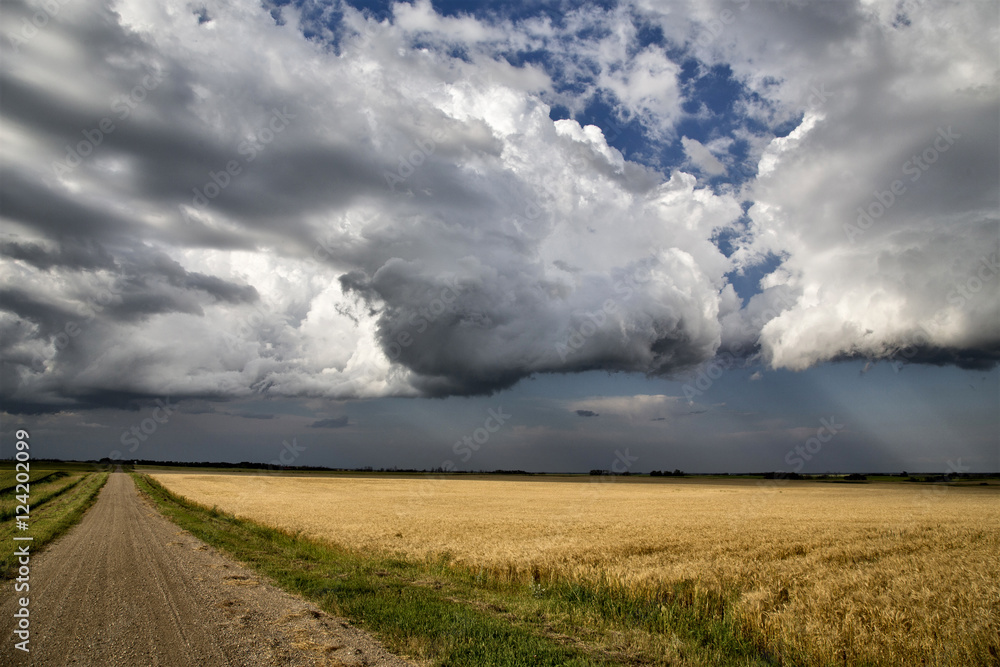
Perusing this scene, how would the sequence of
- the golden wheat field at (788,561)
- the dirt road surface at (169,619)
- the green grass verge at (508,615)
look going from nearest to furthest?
the dirt road surface at (169,619)
the green grass verge at (508,615)
the golden wheat field at (788,561)

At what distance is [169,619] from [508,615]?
6.67 m

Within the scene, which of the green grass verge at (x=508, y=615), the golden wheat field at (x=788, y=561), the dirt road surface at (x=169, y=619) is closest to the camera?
the dirt road surface at (x=169, y=619)

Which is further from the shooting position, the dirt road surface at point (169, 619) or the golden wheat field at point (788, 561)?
the golden wheat field at point (788, 561)

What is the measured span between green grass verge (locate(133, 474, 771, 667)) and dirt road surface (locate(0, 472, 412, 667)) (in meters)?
0.75

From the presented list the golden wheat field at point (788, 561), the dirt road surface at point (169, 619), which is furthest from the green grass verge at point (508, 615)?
the golden wheat field at point (788, 561)

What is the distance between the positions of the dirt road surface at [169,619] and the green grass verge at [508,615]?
2.46ft

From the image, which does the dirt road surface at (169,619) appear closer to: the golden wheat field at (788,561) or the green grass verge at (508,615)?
the green grass verge at (508,615)

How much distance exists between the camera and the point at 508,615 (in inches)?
438

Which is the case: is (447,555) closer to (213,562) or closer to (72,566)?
(213,562)

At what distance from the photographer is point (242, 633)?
9000 mm

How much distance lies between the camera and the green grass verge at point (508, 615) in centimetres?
877

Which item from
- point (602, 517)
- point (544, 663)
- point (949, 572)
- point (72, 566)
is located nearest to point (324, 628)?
point (544, 663)

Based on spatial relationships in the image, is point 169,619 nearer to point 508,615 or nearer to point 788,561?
point 508,615

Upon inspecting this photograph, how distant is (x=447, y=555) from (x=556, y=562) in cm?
421
